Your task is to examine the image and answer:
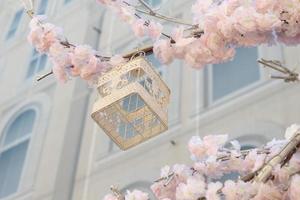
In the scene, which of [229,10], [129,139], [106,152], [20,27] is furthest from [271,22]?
[20,27]

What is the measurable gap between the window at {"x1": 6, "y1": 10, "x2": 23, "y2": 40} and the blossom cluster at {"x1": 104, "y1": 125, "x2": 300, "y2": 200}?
4918 millimetres

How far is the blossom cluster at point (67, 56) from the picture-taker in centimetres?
192

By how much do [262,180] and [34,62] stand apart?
182 inches

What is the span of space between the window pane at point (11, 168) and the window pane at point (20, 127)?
0.37 ft

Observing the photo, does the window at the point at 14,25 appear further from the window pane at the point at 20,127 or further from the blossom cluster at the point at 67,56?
the blossom cluster at the point at 67,56

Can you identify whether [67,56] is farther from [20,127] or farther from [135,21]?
[20,127]

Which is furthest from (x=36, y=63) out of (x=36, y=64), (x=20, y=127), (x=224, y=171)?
(x=224, y=171)

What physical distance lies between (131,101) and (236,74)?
6.45ft

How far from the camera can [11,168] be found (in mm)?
4855

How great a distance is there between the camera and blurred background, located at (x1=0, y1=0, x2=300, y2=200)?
3590 millimetres

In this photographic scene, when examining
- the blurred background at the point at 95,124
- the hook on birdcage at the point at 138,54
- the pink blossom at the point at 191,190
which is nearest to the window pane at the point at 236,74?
the blurred background at the point at 95,124

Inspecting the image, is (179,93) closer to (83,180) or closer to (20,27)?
(83,180)

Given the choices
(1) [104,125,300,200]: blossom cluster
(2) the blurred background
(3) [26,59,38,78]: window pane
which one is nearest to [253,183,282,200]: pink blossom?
(1) [104,125,300,200]: blossom cluster

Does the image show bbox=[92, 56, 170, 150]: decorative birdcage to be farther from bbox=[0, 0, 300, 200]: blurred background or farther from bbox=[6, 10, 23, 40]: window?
bbox=[6, 10, 23, 40]: window
